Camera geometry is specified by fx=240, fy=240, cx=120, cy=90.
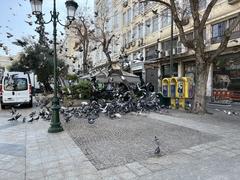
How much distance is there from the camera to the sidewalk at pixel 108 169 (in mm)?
4055

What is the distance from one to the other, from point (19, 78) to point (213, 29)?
1436 centimetres

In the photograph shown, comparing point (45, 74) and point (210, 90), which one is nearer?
point (210, 90)

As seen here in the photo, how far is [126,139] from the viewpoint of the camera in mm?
6355

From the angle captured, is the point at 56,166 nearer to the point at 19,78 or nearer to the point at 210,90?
the point at 19,78

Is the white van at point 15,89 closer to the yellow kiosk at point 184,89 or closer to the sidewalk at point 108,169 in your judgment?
the sidewalk at point 108,169

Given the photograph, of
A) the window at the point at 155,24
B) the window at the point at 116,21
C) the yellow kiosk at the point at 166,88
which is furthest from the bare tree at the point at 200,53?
the window at the point at 116,21

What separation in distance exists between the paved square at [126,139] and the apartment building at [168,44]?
6.80 m

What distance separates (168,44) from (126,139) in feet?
62.1

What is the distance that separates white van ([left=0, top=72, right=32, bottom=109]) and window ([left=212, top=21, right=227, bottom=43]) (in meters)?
13.6

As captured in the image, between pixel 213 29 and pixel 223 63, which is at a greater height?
pixel 213 29

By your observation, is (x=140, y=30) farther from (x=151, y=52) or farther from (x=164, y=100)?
(x=164, y=100)

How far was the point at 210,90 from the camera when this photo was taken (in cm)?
1880

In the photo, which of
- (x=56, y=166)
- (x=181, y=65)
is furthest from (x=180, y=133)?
(x=181, y=65)

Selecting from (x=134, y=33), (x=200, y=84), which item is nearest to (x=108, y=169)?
(x=200, y=84)
